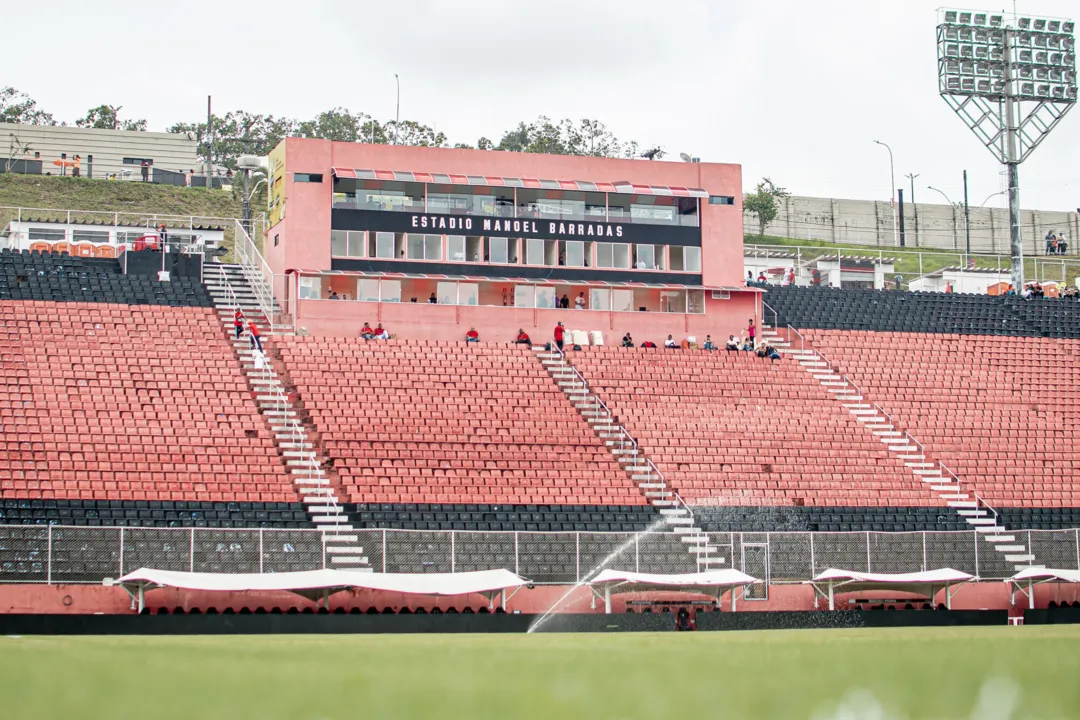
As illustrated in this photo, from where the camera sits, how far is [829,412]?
130ft

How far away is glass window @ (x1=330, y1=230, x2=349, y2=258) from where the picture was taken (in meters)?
42.8

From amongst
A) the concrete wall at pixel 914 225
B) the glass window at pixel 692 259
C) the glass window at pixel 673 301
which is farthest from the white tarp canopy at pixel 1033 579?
the concrete wall at pixel 914 225

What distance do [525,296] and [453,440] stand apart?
11065 millimetres

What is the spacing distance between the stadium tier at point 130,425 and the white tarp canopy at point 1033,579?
16456mm

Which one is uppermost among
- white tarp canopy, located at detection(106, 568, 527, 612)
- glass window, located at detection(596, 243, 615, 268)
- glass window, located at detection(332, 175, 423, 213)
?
glass window, located at detection(332, 175, 423, 213)

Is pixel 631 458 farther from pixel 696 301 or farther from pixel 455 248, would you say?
pixel 455 248

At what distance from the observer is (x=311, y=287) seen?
137 ft

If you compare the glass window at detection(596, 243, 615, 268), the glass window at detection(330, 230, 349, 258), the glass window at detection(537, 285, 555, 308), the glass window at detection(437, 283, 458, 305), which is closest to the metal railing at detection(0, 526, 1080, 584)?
the glass window at detection(330, 230, 349, 258)

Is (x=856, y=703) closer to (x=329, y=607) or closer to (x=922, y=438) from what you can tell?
(x=329, y=607)

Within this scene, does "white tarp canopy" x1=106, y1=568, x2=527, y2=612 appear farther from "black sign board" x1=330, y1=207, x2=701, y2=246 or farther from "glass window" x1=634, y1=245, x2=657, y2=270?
"glass window" x1=634, y1=245, x2=657, y2=270

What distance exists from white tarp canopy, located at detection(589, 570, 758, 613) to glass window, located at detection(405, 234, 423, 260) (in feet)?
62.4

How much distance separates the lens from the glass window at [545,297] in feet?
A: 145

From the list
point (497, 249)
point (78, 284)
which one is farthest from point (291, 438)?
point (497, 249)

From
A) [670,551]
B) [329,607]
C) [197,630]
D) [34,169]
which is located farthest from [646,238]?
[34,169]
